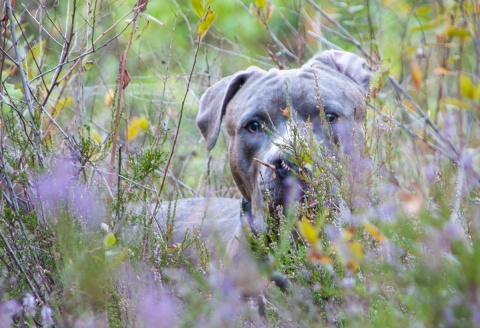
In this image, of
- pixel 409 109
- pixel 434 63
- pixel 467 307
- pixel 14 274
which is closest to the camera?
pixel 467 307

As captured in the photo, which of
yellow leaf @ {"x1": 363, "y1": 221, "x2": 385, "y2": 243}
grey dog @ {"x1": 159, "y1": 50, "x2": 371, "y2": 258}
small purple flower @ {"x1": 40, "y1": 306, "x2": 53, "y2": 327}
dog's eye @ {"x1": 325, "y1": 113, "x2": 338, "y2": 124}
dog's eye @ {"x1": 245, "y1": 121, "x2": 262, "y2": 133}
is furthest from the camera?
dog's eye @ {"x1": 245, "y1": 121, "x2": 262, "y2": 133}

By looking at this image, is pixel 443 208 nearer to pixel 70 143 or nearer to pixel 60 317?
pixel 60 317

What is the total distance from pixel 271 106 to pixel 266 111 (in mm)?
150

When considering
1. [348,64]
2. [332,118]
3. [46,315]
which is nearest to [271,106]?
[332,118]

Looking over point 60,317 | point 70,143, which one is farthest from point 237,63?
point 60,317

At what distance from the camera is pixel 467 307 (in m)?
1.58

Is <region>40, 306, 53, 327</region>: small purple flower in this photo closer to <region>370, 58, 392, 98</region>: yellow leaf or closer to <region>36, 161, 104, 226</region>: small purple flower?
<region>36, 161, 104, 226</region>: small purple flower

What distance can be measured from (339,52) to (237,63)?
8.67 feet

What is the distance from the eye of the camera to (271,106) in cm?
436

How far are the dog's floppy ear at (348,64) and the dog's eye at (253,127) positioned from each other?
0.59 metres

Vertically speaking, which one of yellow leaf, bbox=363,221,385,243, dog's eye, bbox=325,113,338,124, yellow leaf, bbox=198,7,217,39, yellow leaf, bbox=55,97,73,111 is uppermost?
yellow leaf, bbox=198,7,217,39

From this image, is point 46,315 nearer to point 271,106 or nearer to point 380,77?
point 380,77

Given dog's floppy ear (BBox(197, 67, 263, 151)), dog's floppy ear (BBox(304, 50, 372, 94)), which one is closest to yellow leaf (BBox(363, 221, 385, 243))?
dog's floppy ear (BBox(197, 67, 263, 151))

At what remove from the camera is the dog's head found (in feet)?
13.7
